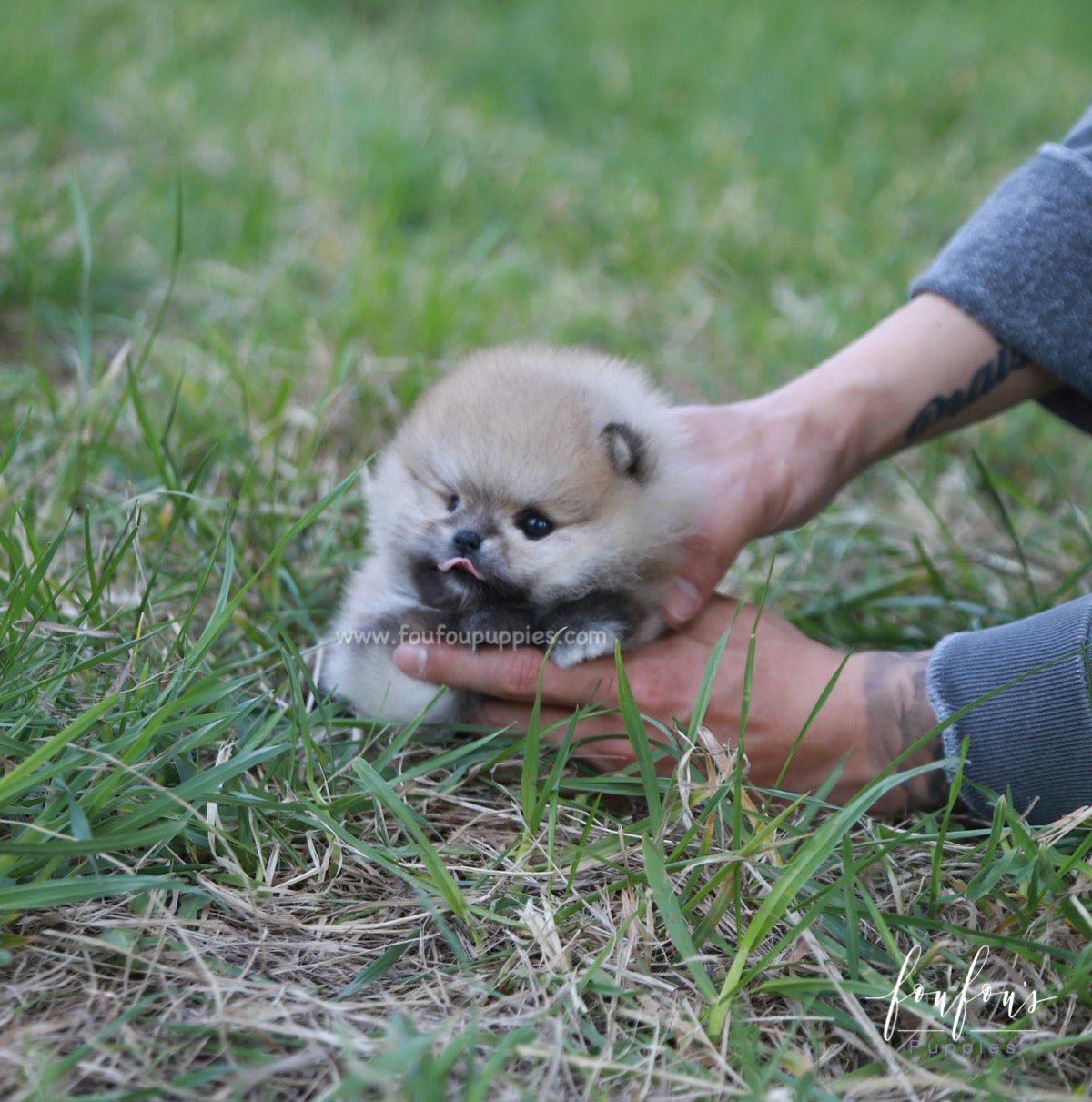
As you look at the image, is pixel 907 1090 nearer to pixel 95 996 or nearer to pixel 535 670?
pixel 535 670

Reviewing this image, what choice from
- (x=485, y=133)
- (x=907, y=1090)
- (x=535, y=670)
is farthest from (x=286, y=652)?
(x=485, y=133)

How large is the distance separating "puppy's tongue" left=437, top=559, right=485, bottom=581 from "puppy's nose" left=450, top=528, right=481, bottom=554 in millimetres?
19

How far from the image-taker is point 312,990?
1.53 metres

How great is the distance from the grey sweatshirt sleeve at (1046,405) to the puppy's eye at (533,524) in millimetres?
805

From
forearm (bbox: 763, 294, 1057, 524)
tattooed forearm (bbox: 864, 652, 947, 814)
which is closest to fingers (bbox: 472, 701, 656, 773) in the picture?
tattooed forearm (bbox: 864, 652, 947, 814)

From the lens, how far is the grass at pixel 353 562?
4.89 ft

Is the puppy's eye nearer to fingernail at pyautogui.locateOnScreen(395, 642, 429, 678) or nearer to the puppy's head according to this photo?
the puppy's head

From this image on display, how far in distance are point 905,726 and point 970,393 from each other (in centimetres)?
97

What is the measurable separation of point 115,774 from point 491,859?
660 mm

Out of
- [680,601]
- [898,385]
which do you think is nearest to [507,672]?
[680,601]

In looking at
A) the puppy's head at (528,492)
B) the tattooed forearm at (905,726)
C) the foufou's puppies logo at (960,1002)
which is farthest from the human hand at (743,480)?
the foufou's puppies logo at (960,1002)

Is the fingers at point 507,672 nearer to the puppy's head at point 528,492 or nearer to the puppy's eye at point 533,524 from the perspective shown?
the puppy's head at point 528,492

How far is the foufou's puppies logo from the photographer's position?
1.54 meters

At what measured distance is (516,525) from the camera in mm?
1994
